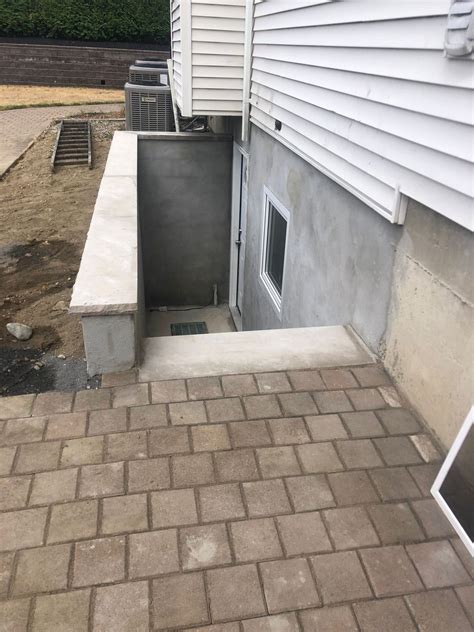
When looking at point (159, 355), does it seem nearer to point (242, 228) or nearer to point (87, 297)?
point (87, 297)

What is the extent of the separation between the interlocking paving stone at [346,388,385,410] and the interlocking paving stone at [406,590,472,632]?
3.52 feet

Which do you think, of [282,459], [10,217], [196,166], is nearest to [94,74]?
[10,217]

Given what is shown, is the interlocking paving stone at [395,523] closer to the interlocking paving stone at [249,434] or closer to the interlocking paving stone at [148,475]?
the interlocking paving stone at [249,434]

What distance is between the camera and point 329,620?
69.8 inches

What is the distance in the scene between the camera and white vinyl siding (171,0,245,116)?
5496 millimetres

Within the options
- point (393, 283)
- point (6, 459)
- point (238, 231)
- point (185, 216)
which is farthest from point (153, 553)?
point (185, 216)

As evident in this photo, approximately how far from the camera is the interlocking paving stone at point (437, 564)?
1.92m

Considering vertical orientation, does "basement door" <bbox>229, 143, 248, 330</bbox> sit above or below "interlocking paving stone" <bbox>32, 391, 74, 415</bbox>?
below

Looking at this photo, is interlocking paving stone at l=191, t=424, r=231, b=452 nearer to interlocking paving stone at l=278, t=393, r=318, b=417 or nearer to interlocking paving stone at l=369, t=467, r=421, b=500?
interlocking paving stone at l=278, t=393, r=318, b=417

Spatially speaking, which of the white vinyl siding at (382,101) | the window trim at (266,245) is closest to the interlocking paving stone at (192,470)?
the white vinyl siding at (382,101)

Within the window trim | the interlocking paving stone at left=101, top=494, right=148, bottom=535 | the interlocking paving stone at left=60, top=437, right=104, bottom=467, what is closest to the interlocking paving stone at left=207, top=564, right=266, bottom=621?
the interlocking paving stone at left=101, top=494, right=148, bottom=535

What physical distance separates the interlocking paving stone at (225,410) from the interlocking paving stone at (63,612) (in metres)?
1.06

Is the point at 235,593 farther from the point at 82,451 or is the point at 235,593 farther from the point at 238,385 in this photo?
the point at 238,385

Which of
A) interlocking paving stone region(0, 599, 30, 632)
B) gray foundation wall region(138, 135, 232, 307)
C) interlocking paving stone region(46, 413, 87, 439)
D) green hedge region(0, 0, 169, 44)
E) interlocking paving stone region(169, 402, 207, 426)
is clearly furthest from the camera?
green hedge region(0, 0, 169, 44)
